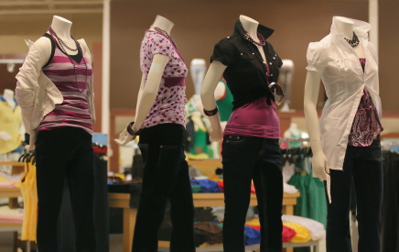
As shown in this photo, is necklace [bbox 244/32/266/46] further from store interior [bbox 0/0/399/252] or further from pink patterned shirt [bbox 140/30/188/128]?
store interior [bbox 0/0/399/252]

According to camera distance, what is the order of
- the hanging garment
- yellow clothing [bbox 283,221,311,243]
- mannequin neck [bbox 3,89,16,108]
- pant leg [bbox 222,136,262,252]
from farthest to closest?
mannequin neck [bbox 3,89,16,108]
the hanging garment
yellow clothing [bbox 283,221,311,243]
pant leg [bbox 222,136,262,252]

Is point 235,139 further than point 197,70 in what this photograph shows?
No

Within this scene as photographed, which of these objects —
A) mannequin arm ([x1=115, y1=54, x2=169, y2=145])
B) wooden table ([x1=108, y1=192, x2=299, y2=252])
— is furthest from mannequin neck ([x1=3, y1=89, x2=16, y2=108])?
mannequin arm ([x1=115, y1=54, x2=169, y2=145])

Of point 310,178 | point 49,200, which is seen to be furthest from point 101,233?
point 310,178

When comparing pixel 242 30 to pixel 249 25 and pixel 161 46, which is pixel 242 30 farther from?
pixel 161 46

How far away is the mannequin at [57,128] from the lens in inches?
94.4

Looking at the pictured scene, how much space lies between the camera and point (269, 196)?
2.37 meters

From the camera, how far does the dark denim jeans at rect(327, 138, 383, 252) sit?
7.70 ft

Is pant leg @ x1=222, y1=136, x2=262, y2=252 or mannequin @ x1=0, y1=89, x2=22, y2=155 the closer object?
pant leg @ x1=222, y1=136, x2=262, y2=252

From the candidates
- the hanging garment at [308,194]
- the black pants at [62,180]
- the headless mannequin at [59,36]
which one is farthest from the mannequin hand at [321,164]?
the hanging garment at [308,194]

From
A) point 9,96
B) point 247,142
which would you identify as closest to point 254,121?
point 247,142

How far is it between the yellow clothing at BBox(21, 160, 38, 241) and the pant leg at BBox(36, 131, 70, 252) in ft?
3.72

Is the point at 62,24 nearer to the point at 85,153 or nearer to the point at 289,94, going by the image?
the point at 85,153

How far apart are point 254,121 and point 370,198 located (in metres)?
0.64
